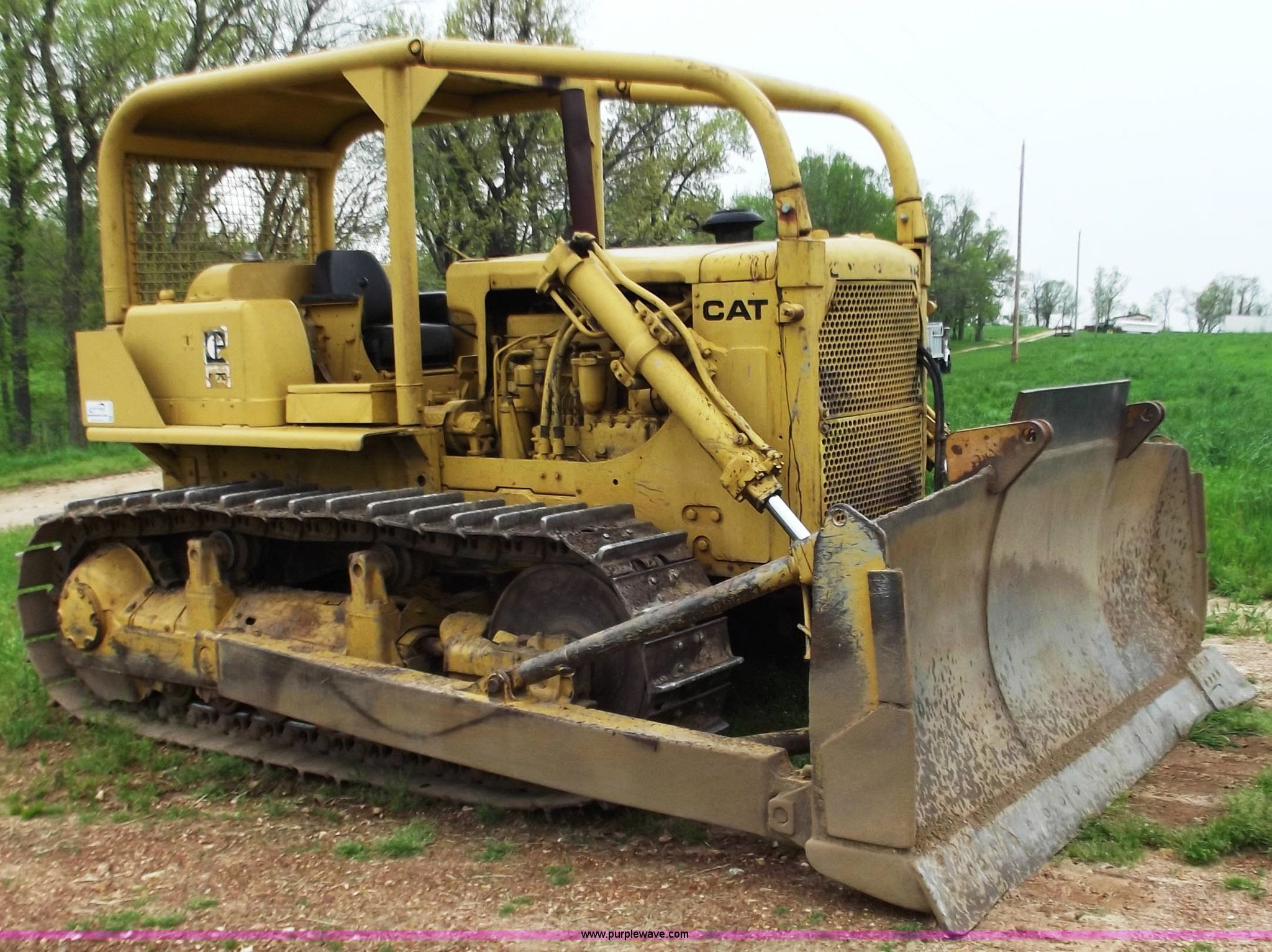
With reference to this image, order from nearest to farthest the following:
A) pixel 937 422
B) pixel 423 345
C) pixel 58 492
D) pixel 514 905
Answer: pixel 514 905 < pixel 937 422 < pixel 423 345 < pixel 58 492

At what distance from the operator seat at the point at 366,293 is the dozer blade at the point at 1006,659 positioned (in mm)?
2721

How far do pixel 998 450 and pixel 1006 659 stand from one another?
30.9 inches

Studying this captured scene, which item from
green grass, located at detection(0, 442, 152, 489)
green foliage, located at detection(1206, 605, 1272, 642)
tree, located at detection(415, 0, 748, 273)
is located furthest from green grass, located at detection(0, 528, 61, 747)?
tree, located at detection(415, 0, 748, 273)

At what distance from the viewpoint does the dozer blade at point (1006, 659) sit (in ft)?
11.6

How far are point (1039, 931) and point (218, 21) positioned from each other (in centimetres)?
2286

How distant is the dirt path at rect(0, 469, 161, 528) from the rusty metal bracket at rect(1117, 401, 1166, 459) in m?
11.4

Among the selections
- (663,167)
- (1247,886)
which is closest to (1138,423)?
(1247,886)

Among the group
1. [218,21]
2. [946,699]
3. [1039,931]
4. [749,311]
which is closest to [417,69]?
[749,311]

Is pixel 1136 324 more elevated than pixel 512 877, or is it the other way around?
pixel 1136 324

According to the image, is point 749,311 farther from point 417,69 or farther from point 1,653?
point 1,653

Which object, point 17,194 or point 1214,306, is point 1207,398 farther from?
point 1214,306

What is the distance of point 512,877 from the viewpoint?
13.4ft

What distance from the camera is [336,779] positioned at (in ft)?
16.6

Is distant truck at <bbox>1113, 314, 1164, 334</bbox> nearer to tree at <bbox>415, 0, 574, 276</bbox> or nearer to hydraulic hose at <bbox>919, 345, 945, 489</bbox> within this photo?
tree at <bbox>415, 0, 574, 276</bbox>
